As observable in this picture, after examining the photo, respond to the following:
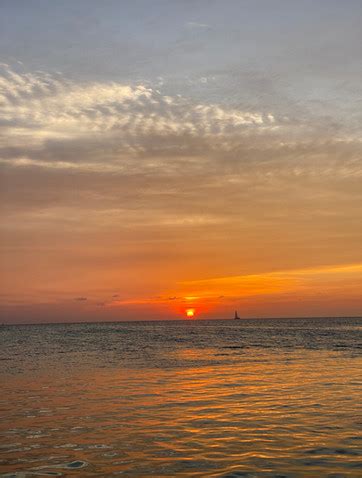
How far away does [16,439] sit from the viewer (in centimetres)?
1334

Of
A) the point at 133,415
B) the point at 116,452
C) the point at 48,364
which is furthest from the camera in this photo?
the point at 48,364

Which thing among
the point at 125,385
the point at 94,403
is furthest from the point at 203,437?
the point at 125,385

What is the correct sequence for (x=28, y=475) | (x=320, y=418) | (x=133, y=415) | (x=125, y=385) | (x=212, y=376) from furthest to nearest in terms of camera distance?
(x=212, y=376) → (x=125, y=385) → (x=133, y=415) → (x=320, y=418) → (x=28, y=475)

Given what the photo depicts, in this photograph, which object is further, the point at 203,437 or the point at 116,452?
the point at 203,437

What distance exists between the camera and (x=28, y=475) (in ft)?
33.6

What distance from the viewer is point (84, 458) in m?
11.5

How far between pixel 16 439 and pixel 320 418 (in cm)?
898

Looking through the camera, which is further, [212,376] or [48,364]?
[48,364]

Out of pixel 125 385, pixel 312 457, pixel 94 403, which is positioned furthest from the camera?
pixel 125 385

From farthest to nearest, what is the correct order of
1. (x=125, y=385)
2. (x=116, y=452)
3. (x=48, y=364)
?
(x=48, y=364), (x=125, y=385), (x=116, y=452)

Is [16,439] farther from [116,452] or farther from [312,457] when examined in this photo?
[312,457]

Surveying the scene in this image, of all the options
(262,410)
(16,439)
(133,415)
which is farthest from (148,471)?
(262,410)

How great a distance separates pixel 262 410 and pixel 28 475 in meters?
8.97

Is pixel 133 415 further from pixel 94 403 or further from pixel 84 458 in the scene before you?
pixel 84 458
